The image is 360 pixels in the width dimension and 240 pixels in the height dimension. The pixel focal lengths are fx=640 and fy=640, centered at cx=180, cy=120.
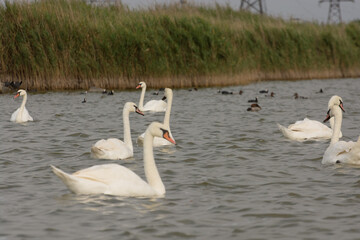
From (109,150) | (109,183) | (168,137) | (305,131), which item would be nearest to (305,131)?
(305,131)

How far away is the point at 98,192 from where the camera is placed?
6.34m

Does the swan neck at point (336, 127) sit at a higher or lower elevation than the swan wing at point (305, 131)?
higher

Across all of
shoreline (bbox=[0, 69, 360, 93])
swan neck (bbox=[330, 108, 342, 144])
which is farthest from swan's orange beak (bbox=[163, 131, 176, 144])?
shoreline (bbox=[0, 69, 360, 93])

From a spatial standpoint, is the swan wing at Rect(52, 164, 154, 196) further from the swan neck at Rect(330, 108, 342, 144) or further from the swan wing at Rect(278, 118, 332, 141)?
the swan wing at Rect(278, 118, 332, 141)

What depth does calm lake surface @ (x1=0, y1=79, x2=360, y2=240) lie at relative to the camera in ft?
17.3

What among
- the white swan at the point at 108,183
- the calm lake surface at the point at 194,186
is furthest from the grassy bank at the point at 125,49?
the white swan at the point at 108,183

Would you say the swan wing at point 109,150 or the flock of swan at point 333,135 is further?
the swan wing at point 109,150

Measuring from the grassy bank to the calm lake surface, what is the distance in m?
6.28

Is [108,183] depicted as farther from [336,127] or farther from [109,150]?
[336,127]

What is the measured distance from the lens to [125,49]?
2205 cm

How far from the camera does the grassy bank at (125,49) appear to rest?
20.3 metres

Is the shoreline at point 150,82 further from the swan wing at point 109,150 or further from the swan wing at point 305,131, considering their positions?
the swan wing at point 109,150

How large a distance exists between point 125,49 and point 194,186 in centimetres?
1548

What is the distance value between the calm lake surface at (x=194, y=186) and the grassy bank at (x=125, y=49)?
6284 millimetres
